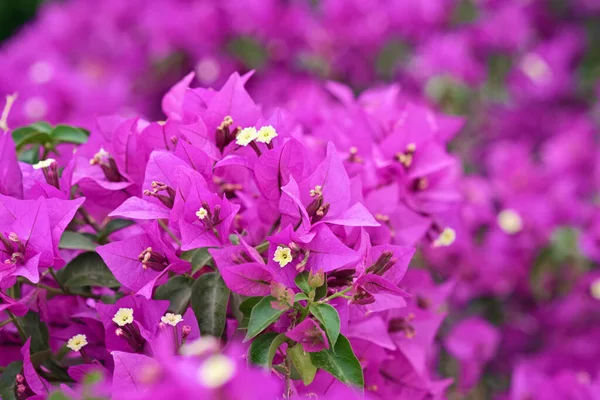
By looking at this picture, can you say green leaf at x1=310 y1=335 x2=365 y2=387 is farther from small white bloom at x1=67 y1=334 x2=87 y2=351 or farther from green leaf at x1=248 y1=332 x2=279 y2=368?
small white bloom at x1=67 y1=334 x2=87 y2=351

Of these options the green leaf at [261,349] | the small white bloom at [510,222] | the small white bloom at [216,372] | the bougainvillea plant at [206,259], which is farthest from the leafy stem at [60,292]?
the small white bloom at [510,222]

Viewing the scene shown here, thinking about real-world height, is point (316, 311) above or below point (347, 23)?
above

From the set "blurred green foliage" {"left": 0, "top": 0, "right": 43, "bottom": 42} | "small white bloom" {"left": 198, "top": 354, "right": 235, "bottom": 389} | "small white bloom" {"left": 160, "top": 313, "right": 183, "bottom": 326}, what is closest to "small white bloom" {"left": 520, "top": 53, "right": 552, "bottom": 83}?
"small white bloom" {"left": 160, "top": 313, "right": 183, "bottom": 326}

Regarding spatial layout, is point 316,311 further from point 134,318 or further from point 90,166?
point 90,166

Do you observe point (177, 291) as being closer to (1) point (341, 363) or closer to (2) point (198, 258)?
(2) point (198, 258)

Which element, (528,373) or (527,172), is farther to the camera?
(527,172)

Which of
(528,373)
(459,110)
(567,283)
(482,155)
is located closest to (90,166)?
(528,373)
